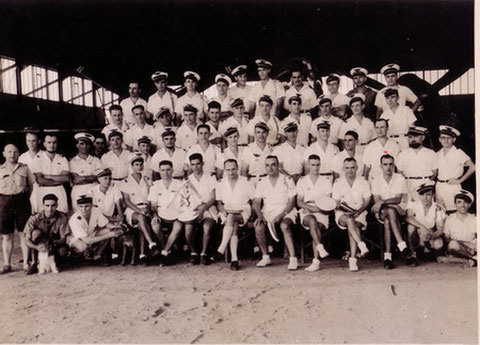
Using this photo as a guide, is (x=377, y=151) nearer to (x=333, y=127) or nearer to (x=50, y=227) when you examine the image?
(x=333, y=127)

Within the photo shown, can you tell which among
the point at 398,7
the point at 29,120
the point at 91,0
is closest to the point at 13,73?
the point at 29,120

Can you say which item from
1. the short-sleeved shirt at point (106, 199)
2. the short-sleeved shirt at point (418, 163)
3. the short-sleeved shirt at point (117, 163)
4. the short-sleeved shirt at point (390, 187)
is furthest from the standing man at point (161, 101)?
the short-sleeved shirt at point (418, 163)

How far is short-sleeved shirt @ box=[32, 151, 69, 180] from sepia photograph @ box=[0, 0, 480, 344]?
0.02 meters

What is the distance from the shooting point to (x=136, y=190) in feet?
16.5

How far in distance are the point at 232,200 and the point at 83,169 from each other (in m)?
1.79

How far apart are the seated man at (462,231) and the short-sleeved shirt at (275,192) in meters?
1.62

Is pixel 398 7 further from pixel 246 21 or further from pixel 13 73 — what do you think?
pixel 13 73

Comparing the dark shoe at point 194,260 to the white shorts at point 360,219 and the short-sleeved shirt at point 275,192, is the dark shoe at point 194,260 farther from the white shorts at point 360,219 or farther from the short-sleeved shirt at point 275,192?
the white shorts at point 360,219

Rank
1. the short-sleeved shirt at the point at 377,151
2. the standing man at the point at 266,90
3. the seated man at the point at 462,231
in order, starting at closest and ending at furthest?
the seated man at the point at 462,231 → the short-sleeved shirt at the point at 377,151 → the standing man at the point at 266,90

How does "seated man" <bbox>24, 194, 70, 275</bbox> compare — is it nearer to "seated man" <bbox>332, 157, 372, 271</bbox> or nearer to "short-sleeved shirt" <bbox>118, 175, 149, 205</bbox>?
"short-sleeved shirt" <bbox>118, 175, 149, 205</bbox>

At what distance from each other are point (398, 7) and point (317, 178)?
3186 millimetres

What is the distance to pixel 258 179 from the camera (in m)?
5.05

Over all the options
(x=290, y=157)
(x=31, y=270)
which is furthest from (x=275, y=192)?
(x=31, y=270)

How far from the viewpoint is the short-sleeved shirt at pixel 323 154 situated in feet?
16.2
